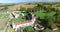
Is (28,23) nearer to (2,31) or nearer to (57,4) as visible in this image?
(2,31)

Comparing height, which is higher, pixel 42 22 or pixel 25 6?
pixel 25 6

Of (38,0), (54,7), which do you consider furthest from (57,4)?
(38,0)

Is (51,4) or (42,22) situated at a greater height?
(51,4)

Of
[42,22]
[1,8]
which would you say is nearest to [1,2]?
[1,8]

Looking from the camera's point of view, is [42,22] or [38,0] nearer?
[42,22]

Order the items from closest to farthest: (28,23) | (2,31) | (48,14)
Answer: (2,31)
(28,23)
(48,14)

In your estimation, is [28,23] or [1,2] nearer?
[28,23]

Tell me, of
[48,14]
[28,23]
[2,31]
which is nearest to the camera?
[2,31]

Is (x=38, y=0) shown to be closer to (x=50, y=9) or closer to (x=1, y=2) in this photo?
(x=50, y=9)
